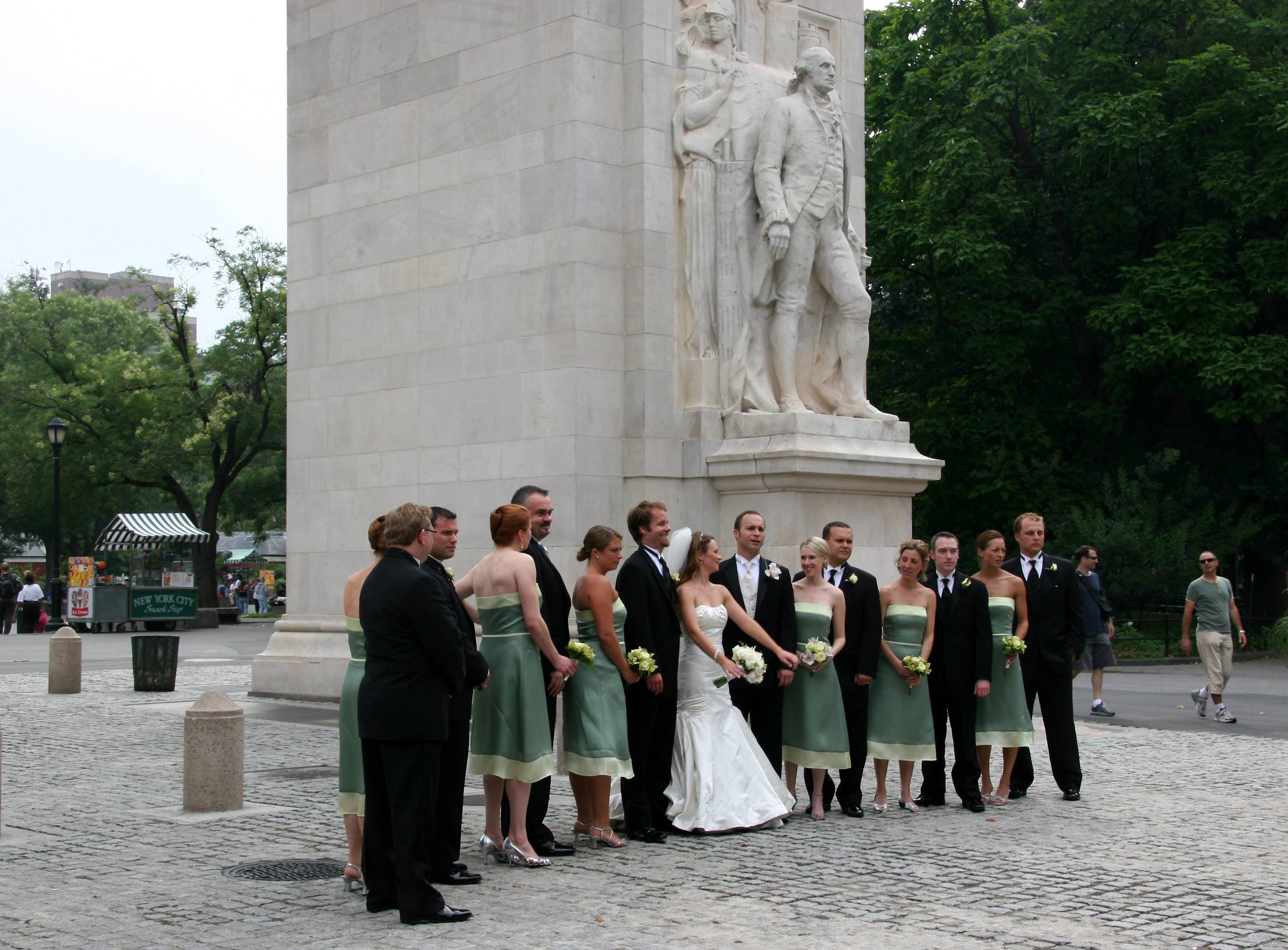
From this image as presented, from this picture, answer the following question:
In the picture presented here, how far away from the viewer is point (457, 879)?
25.4ft

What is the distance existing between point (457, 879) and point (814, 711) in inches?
119

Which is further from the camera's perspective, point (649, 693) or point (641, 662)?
point (649, 693)

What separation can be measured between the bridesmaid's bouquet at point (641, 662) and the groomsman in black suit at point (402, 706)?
185cm

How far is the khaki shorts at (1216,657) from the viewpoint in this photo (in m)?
15.9

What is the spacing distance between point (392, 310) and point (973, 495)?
15.3 metres

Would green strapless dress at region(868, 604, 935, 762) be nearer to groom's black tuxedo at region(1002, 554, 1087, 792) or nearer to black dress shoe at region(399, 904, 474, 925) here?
groom's black tuxedo at region(1002, 554, 1087, 792)

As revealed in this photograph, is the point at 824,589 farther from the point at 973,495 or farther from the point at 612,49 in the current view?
the point at 973,495

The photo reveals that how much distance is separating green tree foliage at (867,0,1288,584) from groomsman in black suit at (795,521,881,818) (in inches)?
683

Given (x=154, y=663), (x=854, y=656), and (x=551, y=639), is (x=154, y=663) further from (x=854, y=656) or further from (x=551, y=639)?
(x=551, y=639)

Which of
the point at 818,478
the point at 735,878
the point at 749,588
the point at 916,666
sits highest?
the point at 818,478

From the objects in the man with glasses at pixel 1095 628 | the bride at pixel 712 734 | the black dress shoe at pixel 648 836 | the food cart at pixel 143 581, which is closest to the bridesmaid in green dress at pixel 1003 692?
the bride at pixel 712 734

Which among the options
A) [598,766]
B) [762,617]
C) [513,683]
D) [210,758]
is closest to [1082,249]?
[762,617]

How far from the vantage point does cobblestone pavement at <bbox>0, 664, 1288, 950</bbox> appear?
6672 mm

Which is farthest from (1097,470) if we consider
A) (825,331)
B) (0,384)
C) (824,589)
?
(0,384)
